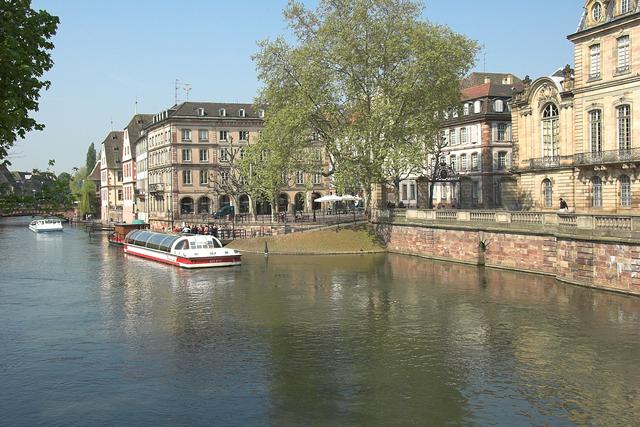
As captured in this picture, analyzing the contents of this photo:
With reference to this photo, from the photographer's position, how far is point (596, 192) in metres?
52.9

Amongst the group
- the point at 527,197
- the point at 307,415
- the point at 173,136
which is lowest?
the point at 307,415

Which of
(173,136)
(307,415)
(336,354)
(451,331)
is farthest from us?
(173,136)

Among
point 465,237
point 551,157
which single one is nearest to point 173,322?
point 465,237

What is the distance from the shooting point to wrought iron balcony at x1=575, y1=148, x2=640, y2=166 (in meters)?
48.1

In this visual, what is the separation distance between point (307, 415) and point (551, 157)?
155ft

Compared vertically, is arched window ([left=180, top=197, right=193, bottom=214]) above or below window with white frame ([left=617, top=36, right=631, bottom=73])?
below

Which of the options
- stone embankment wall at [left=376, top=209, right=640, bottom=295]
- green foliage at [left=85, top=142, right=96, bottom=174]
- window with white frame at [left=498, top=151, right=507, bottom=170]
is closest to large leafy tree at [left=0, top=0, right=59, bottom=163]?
stone embankment wall at [left=376, top=209, right=640, bottom=295]

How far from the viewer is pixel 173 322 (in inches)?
1100

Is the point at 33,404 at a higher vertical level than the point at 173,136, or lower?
lower

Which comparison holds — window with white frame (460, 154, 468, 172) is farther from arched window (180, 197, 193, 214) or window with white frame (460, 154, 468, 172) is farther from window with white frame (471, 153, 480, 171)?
arched window (180, 197, 193, 214)

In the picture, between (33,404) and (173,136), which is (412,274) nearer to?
(33,404)

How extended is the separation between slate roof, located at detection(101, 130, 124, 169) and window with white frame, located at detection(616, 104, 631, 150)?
357 ft

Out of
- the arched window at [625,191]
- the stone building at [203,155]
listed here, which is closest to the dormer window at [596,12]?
the arched window at [625,191]

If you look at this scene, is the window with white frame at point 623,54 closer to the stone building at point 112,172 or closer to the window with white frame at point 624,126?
the window with white frame at point 624,126
